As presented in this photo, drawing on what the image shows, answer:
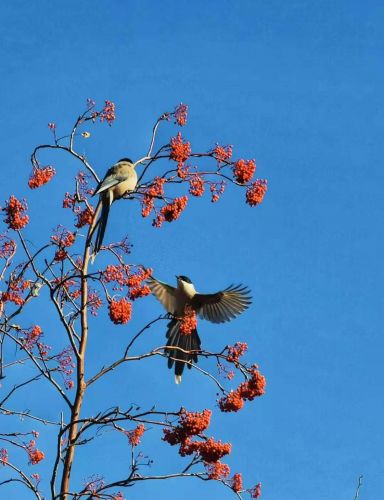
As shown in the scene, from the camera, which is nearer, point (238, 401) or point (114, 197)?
point (238, 401)

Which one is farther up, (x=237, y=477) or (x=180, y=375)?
(x=180, y=375)

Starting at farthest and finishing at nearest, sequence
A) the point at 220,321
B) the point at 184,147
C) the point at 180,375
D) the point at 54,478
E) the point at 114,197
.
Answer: the point at 220,321
the point at 180,375
the point at 114,197
the point at 184,147
the point at 54,478

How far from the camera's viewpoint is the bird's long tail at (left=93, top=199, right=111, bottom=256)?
623 centimetres

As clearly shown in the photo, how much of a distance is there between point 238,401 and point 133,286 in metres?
1.11

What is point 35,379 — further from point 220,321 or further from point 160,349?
point 220,321

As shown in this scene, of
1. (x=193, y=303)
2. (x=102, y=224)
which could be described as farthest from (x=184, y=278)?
(x=102, y=224)

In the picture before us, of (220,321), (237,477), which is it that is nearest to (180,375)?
(220,321)

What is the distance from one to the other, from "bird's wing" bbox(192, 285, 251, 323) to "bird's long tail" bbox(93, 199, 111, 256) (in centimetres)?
426

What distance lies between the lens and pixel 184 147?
246 inches

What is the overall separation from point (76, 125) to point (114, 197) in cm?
85

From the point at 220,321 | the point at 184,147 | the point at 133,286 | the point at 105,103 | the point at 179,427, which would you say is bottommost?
the point at 179,427

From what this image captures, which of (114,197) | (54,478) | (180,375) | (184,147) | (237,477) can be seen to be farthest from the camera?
(180,375)

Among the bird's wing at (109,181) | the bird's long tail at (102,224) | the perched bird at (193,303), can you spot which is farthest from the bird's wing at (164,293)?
the bird's long tail at (102,224)

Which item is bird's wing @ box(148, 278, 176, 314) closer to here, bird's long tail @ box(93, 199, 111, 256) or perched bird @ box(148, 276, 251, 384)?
perched bird @ box(148, 276, 251, 384)
